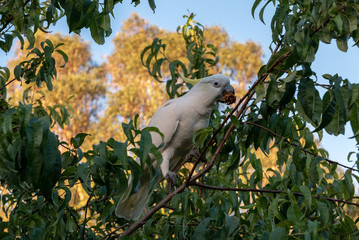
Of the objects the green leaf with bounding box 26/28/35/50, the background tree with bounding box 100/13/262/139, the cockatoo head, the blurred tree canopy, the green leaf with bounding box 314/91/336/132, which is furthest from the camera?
the background tree with bounding box 100/13/262/139

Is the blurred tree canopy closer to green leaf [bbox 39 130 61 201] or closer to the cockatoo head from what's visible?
green leaf [bbox 39 130 61 201]

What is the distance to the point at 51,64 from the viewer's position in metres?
1.60

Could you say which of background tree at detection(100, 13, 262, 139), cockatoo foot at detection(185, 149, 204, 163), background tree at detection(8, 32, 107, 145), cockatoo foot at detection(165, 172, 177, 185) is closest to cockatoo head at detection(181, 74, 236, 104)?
cockatoo foot at detection(185, 149, 204, 163)

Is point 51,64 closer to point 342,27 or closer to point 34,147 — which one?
point 34,147

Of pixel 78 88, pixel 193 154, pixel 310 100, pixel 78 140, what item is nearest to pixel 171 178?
pixel 193 154

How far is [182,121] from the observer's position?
179cm

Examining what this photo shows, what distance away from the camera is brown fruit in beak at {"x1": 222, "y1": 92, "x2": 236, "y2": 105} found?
171 cm

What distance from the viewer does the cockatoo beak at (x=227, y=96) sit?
1.71 metres

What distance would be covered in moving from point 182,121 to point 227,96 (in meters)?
0.23

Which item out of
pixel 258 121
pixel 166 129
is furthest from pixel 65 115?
pixel 258 121

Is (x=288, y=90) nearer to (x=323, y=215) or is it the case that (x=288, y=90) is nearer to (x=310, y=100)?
(x=310, y=100)

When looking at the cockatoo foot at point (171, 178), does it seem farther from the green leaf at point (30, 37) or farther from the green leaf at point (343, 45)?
the green leaf at point (343, 45)

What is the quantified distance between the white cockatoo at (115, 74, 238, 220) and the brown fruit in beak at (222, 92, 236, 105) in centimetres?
1

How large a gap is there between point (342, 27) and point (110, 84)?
31.7ft
